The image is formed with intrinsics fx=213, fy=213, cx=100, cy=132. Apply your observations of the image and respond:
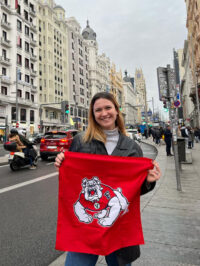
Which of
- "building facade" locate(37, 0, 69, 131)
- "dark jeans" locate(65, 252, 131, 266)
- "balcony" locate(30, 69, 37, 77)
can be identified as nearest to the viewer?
"dark jeans" locate(65, 252, 131, 266)

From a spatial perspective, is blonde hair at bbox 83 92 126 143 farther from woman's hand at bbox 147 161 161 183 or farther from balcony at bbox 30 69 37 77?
balcony at bbox 30 69 37 77

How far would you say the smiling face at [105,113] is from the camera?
→ 1.85 m

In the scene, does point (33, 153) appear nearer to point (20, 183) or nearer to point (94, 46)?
point (20, 183)

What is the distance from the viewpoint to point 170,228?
10.5ft

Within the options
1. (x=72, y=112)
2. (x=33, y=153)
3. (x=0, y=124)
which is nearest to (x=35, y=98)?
(x=0, y=124)

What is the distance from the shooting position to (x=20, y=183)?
6.79 m

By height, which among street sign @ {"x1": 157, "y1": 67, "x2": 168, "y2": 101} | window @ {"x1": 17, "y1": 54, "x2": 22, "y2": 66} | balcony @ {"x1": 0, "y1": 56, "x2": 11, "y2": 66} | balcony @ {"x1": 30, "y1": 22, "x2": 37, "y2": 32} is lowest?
street sign @ {"x1": 157, "y1": 67, "x2": 168, "y2": 101}

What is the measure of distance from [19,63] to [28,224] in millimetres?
43590

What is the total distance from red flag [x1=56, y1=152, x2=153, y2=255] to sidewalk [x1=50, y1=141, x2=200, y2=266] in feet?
3.19

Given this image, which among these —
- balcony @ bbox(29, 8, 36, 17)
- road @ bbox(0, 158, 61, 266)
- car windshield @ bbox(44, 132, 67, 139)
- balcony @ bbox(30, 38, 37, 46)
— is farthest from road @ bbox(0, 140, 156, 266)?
balcony @ bbox(29, 8, 36, 17)

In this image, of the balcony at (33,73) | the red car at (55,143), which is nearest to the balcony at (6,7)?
the balcony at (33,73)

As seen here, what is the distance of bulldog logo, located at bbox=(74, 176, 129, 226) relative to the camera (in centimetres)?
162

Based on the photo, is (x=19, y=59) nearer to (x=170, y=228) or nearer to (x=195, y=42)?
(x=195, y=42)

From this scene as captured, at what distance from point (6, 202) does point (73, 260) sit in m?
3.89
